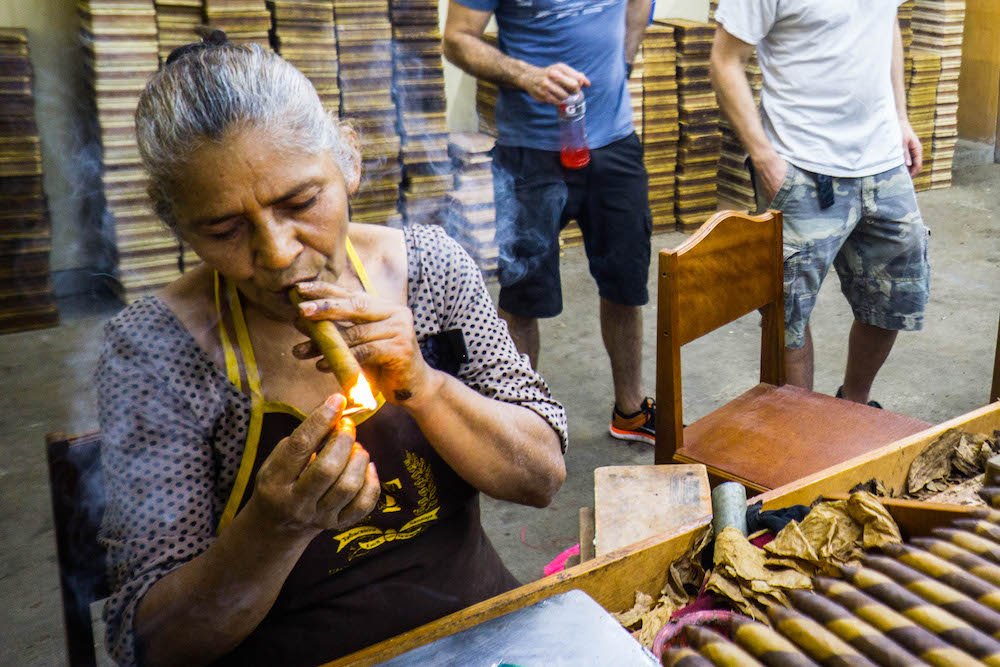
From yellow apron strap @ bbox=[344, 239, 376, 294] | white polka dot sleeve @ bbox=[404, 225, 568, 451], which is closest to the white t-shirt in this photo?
white polka dot sleeve @ bbox=[404, 225, 568, 451]

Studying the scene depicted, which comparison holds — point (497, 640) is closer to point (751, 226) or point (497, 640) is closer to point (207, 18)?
point (751, 226)

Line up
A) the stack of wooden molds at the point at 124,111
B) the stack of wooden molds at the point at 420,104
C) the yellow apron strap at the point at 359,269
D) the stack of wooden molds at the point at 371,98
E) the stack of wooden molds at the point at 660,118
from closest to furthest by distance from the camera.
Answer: the yellow apron strap at the point at 359,269 < the stack of wooden molds at the point at 124,111 < the stack of wooden molds at the point at 371,98 < the stack of wooden molds at the point at 420,104 < the stack of wooden molds at the point at 660,118

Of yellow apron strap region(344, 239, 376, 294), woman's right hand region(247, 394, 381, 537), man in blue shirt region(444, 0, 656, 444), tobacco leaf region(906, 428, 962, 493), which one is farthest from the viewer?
man in blue shirt region(444, 0, 656, 444)

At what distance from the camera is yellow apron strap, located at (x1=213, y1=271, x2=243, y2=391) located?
1672 mm

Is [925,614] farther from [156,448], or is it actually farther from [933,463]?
[156,448]

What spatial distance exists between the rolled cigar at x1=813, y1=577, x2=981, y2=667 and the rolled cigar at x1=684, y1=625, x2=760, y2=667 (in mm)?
165

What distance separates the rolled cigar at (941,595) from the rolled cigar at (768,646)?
0.20 metres

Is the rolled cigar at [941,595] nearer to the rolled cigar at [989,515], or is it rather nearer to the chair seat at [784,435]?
the rolled cigar at [989,515]

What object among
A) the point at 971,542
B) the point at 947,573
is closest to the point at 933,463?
the point at 971,542

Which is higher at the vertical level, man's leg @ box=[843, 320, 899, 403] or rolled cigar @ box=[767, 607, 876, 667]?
rolled cigar @ box=[767, 607, 876, 667]

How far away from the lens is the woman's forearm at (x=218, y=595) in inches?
55.1

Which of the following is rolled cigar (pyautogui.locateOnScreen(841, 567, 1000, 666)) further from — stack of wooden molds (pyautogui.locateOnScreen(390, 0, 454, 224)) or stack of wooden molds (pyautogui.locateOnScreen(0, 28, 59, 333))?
stack of wooden molds (pyautogui.locateOnScreen(0, 28, 59, 333))

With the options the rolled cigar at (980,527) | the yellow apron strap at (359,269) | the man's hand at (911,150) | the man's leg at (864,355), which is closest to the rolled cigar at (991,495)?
the rolled cigar at (980,527)

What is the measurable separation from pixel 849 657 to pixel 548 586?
0.46m
